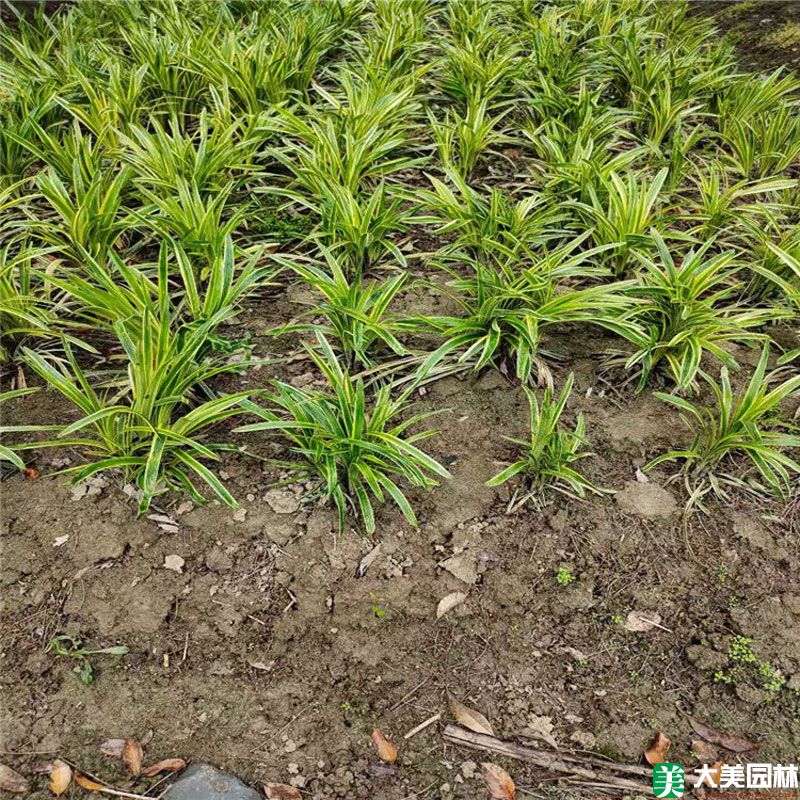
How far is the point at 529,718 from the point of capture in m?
1.71

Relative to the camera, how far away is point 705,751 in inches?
65.0

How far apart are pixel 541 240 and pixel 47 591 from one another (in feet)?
6.84

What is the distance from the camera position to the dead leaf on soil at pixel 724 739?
1.65 metres

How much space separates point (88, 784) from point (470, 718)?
35.5 inches

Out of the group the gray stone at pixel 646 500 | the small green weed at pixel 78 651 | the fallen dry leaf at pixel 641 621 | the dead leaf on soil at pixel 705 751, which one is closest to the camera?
the dead leaf on soil at pixel 705 751

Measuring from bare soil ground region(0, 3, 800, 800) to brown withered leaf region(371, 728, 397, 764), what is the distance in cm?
2

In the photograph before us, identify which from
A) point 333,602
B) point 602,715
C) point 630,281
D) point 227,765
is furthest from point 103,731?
point 630,281

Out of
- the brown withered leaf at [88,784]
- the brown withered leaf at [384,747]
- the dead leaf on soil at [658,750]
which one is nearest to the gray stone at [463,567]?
the brown withered leaf at [384,747]

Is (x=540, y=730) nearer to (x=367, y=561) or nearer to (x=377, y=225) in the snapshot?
(x=367, y=561)

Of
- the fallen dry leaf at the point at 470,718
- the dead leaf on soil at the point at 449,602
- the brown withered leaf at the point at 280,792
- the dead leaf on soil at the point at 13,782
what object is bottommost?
the fallen dry leaf at the point at 470,718

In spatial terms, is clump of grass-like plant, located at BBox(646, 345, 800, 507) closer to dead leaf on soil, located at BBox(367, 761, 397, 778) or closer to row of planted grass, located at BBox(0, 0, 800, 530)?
row of planted grass, located at BBox(0, 0, 800, 530)

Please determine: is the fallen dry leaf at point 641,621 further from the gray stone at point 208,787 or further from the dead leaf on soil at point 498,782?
the gray stone at point 208,787

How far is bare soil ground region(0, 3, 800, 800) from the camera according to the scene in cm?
166

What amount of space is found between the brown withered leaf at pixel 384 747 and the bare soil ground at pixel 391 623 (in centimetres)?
2
